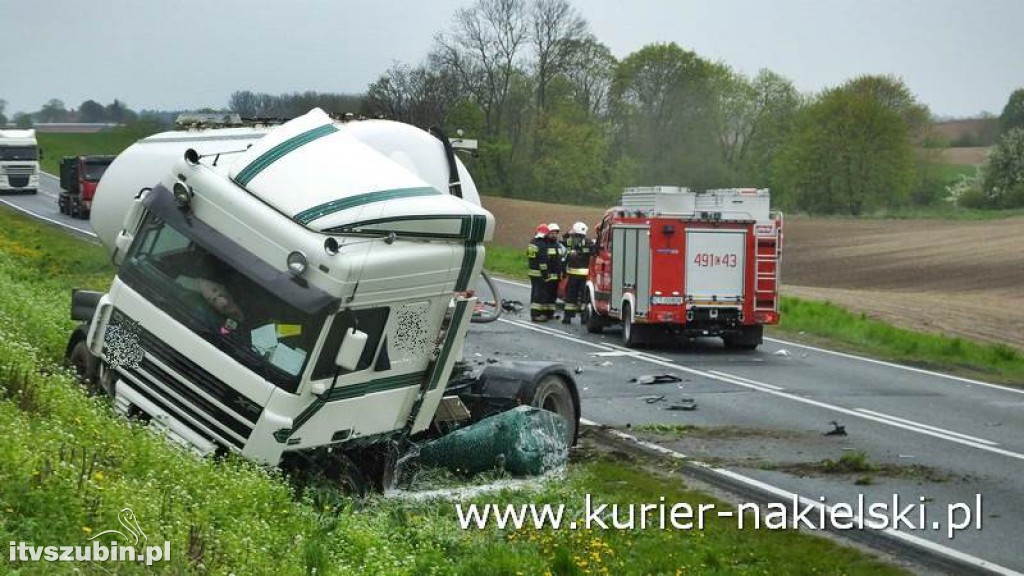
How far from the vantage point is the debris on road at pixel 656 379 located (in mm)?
19406

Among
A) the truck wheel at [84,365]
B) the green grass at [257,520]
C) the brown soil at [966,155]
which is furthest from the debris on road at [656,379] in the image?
the brown soil at [966,155]

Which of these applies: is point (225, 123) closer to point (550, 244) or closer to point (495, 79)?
point (550, 244)

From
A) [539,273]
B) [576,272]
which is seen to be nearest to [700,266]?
[576,272]

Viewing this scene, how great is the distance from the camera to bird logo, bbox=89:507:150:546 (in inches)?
270

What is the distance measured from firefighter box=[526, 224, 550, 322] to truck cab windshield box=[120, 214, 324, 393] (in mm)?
16960

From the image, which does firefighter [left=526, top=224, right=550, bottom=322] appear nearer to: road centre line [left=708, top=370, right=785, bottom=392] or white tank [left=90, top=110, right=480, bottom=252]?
road centre line [left=708, top=370, right=785, bottom=392]

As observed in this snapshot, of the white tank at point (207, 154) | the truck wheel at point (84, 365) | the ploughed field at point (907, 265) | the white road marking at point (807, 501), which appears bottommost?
the ploughed field at point (907, 265)

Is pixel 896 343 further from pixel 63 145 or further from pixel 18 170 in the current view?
pixel 63 145

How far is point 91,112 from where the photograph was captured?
79.4m

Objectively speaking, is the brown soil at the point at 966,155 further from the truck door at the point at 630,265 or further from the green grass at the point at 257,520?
the green grass at the point at 257,520

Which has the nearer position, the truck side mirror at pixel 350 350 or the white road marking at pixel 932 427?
the truck side mirror at pixel 350 350

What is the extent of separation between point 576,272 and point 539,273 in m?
0.73

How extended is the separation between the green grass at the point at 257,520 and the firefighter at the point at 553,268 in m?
15.8

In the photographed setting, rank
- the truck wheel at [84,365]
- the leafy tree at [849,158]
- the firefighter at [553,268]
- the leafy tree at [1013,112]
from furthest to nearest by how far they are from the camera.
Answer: the leafy tree at [1013,112]
the leafy tree at [849,158]
the firefighter at [553,268]
the truck wheel at [84,365]
